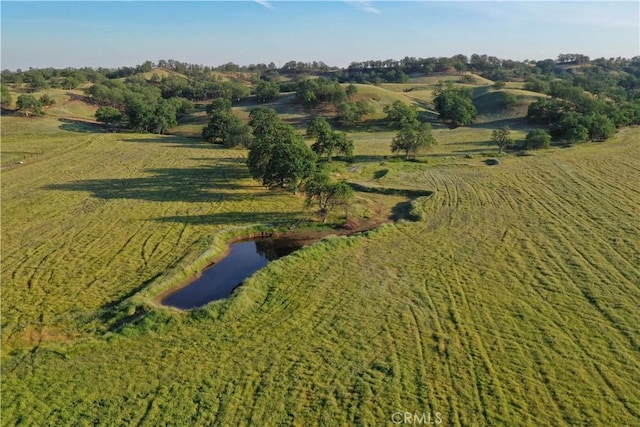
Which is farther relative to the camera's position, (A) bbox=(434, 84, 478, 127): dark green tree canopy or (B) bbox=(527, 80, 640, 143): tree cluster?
(A) bbox=(434, 84, 478, 127): dark green tree canopy

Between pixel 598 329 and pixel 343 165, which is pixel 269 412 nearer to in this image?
pixel 598 329

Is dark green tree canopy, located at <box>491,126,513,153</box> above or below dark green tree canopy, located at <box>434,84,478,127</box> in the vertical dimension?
below

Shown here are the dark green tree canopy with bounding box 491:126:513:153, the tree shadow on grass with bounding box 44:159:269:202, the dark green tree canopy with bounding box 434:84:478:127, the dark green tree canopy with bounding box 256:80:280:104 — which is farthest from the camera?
the dark green tree canopy with bounding box 256:80:280:104

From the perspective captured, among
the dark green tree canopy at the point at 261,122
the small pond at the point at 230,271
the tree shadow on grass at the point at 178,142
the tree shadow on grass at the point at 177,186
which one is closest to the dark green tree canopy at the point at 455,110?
the dark green tree canopy at the point at 261,122

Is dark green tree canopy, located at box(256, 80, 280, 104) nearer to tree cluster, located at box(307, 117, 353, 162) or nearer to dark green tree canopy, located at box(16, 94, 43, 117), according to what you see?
dark green tree canopy, located at box(16, 94, 43, 117)

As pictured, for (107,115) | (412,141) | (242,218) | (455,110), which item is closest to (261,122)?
(412,141)

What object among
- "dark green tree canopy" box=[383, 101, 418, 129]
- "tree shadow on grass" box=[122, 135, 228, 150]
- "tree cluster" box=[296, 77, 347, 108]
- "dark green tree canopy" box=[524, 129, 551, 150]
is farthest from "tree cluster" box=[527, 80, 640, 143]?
"tree shadow on grass" box=[122, 135, 228, 150]

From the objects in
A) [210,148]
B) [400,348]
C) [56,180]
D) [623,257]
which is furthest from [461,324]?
[210,148]
